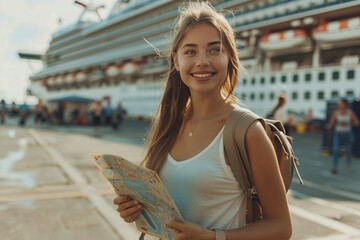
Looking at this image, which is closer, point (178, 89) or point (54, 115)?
point (178, 89)

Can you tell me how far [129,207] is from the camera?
1.44 m

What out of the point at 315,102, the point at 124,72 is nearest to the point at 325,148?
the point at 315,102

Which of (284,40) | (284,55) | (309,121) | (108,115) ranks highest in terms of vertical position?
(284,40)

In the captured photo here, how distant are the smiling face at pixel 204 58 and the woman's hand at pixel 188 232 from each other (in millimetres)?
566

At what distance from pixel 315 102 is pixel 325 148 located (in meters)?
13.7

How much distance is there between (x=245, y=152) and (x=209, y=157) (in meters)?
0.18

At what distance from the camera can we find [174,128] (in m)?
1.70

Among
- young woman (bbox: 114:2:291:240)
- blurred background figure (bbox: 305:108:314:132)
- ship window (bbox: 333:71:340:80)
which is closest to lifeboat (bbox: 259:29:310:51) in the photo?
ship window (bbox: 333:71:340:80)

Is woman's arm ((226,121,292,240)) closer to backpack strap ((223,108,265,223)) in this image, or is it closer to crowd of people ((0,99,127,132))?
backpack strap ((223,108,265,223))

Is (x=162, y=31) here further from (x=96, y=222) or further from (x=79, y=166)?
(x=96, y=222)

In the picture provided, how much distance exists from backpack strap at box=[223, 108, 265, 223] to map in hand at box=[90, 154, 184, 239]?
27 centimetres

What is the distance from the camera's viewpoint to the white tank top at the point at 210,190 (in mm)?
1297

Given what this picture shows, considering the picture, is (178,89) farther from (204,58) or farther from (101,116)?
(101,116)

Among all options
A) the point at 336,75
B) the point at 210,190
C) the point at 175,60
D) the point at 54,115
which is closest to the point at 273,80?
the point at 336,75
